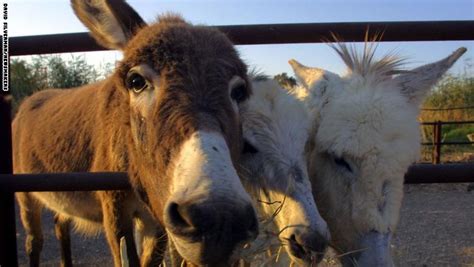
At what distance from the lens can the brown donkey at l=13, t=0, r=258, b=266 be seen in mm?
1525

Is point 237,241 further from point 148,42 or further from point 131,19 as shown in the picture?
point 131,19

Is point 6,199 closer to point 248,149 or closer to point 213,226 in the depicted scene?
point 248,149

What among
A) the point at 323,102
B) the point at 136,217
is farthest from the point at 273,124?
the point at 136,217

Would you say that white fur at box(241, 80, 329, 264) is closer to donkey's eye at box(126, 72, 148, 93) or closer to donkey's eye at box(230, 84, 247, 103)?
donkey's eye at box(230, 84, 247, 103)

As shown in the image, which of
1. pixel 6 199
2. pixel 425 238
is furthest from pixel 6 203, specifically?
pixel 425 238

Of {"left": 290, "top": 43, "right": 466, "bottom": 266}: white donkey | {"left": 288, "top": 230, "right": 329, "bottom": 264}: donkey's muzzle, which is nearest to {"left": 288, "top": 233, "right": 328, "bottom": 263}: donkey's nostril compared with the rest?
{"left": 288, "top": 230, "right": 329, "bottom": 264}: donkey's muzzle

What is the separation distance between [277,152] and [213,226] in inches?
41.8

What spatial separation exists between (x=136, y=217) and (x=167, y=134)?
1.61 meters

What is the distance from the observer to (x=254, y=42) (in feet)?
8.59

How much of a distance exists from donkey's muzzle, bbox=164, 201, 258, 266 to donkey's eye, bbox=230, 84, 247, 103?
2.42 ft

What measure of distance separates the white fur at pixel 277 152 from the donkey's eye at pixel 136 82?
635mm

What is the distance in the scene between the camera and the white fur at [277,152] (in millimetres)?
2307

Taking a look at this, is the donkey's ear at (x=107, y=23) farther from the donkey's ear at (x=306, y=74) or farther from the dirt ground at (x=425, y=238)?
the dirt ground at (x=425, y=238)

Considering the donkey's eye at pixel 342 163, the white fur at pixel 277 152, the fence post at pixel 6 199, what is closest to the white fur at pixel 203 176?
the white fur at pixel 277 152
